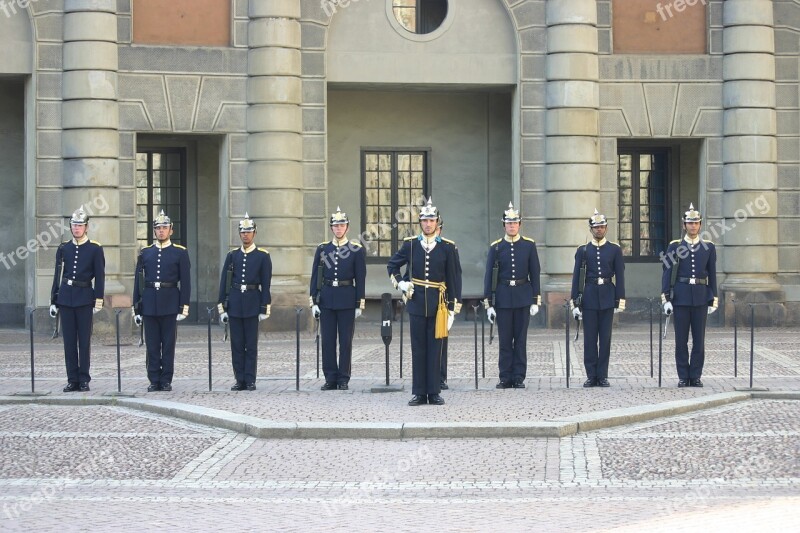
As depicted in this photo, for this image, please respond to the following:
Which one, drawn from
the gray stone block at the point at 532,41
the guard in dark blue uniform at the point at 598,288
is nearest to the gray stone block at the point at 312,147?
the gray stone block at the point at 532,41

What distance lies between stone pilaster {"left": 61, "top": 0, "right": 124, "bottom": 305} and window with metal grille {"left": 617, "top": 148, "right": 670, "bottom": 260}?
32.6ft

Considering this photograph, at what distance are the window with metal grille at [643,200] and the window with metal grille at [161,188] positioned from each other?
8480 mm

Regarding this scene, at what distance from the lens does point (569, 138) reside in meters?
25.0

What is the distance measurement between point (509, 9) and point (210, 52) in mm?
5343

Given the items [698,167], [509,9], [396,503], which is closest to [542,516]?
[396,503]

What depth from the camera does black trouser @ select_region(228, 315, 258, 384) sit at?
16109 mm

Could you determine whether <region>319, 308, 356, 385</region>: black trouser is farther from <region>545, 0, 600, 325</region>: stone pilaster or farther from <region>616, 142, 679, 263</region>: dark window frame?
<region>616, 142, 679, 263</region>: dark window frame

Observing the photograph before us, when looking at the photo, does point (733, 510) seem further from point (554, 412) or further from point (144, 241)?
point (144, 241)

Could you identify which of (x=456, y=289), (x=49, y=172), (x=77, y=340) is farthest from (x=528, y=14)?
(x=77, y=340)

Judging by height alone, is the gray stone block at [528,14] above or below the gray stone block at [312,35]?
above

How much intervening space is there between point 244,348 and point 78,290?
2052 millimetres

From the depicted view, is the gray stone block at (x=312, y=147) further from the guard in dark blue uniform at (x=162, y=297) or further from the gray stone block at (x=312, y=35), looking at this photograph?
the guard in dark blue uniform at (x=162, y=297)

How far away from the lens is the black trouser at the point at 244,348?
52.9 ft

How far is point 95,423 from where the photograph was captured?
13.7 meters
